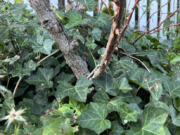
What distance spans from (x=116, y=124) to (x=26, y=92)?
1.12 feet

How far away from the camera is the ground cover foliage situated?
1.91 ft

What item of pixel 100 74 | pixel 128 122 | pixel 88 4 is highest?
pixel 88 4

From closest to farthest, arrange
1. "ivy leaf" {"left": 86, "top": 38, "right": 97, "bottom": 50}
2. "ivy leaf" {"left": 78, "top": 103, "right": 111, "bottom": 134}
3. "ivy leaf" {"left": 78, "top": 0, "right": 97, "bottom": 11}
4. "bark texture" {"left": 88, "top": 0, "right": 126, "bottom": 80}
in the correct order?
"bark texture" {"left": 88, "top": 0, "right": 126, "bottom": 80} < "ivy leaf" {"left": 78, "top": 103, "right": 111, "bottom": 134} < "ivy leaf" {"left": 86, "top": 38, "right": 97, "bottom": 50} < "ivy leaf" {"left": 78, "top": 0, "right": 97, "bottom": 11}

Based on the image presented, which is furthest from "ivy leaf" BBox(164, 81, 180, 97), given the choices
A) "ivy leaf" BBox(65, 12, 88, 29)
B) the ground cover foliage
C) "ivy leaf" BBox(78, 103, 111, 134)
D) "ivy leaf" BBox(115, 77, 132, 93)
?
"ivy leaf" BBox(65, 12, 88, 29)

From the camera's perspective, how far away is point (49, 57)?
81cm

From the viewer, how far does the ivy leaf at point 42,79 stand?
2.34ft

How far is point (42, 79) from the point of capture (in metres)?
0.72

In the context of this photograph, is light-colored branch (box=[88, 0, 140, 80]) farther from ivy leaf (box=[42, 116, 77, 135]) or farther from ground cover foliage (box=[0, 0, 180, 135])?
ivy leaf (box=[42, 116, 77, 135])

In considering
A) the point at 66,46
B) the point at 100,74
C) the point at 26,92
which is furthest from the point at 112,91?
the point at 26,92

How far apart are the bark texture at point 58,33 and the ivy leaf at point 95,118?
14cm

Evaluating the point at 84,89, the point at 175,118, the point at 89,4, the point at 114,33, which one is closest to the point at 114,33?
the point at 114,33

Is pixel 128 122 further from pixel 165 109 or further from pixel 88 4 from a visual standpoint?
pixel 88 4

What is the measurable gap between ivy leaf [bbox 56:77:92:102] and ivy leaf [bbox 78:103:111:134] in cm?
4

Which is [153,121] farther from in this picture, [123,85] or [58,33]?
[58,33]
